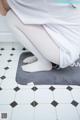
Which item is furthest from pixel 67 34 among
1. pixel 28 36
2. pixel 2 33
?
pixel 2 33

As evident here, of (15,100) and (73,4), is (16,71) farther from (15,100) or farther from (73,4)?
(73,4)

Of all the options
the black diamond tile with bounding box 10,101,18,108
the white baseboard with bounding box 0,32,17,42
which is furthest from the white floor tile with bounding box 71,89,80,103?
the white baseboard with bounding box 0,32,17,42

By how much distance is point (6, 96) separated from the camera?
69.1 inches

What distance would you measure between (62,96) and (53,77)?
32cm

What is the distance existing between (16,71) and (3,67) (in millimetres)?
219

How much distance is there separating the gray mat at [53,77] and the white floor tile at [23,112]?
1.22 feet

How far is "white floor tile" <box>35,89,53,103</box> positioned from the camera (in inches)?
67.3

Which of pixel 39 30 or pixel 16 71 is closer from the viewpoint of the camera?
pixel 39 30

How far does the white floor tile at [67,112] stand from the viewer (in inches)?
60.1

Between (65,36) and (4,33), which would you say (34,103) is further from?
(4,33)

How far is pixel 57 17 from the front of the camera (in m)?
1.76

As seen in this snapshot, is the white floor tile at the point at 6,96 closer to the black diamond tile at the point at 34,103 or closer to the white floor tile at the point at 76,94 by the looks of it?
the black diamond tile at the point at 34,103

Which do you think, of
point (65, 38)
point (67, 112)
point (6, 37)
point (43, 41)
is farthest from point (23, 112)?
point (6, 37)

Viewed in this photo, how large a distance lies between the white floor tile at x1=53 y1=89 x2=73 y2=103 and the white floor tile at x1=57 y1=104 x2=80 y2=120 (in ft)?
0.23
